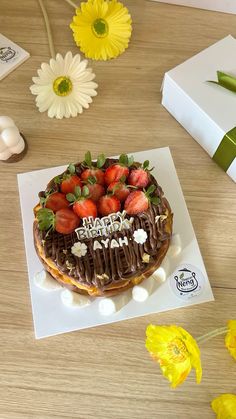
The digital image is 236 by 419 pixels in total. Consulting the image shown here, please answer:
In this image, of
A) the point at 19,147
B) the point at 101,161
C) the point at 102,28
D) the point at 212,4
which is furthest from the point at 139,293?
the point at 212,4

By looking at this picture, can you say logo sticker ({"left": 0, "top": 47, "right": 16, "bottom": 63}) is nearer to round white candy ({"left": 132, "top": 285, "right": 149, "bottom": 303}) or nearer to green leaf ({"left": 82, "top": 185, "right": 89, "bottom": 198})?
green leaf ({"left": 82, "top": 185, "right": 89, "bottom": 198})

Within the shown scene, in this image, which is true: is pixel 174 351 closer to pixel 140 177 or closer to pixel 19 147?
pixel 140 177

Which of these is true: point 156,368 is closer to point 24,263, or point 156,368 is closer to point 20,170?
point 24,263

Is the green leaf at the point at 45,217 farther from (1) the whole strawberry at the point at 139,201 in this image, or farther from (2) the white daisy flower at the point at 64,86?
(2) the white daisy flower at the point at 64,86

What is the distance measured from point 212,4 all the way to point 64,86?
404 mm

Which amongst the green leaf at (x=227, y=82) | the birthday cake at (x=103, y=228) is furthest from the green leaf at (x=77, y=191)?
the green leaf at (x=227, y=82)

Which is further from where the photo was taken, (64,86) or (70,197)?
(64,86)

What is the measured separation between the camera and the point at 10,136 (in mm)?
839

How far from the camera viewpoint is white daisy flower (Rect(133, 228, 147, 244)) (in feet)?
2.51

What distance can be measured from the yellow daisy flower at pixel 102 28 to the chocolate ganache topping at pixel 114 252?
0.40m

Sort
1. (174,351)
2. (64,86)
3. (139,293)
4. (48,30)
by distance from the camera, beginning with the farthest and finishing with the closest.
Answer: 1. (48,30)
2. (64,86)
3. (139,293)
4. (174,351)

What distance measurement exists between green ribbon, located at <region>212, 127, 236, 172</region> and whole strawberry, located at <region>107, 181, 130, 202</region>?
213 millimetres

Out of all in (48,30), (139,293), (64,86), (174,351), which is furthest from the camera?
(48,30)

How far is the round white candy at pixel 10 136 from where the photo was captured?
84 cm
